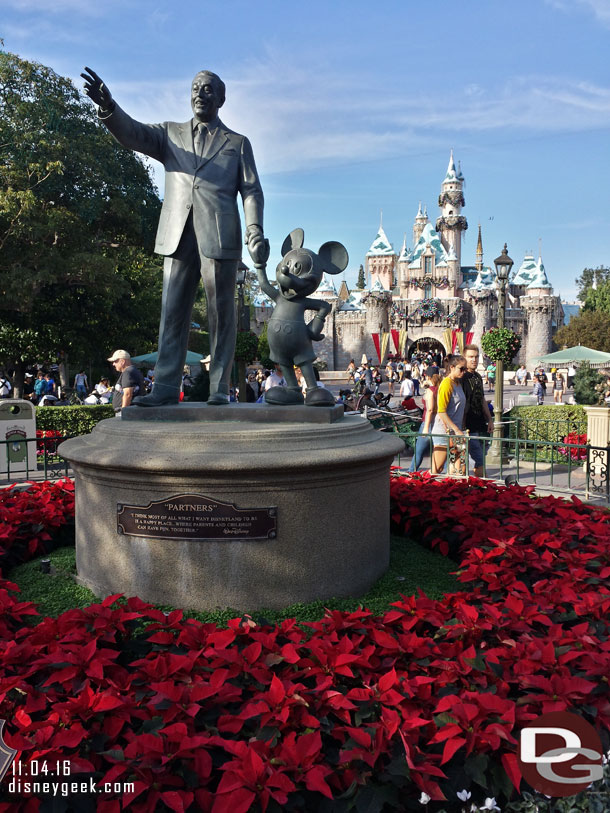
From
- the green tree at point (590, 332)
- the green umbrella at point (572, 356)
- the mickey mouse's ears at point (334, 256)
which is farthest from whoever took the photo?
the green tree at point (590, 332)

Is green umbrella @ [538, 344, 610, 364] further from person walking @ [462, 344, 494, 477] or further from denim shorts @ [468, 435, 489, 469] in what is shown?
denim shorts @ [468, 435, 489, 469]

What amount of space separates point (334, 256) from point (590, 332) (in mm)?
55141

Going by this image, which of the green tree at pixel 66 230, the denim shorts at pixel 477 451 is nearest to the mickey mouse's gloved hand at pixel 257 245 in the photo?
the denim shorts at pixel 477 451

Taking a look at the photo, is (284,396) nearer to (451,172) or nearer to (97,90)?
(97,90)

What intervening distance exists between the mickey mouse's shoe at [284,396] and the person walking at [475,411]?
3941 millimetres

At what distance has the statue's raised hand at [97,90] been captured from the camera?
178 inches

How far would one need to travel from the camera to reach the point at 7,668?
9.57 feet

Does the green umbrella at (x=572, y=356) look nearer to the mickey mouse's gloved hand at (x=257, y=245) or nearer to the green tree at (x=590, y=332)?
the mickey mouse's gloved hand at (x=257, y=245)

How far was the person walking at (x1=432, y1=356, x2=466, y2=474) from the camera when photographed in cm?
809

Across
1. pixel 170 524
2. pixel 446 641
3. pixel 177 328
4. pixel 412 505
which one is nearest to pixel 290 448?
pixel 170 524

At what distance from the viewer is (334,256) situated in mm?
5273

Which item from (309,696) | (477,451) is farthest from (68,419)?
(309,696)

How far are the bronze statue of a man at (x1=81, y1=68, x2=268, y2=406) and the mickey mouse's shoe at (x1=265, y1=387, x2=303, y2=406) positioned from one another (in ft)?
1.21

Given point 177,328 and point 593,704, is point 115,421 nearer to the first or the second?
point 177,328
